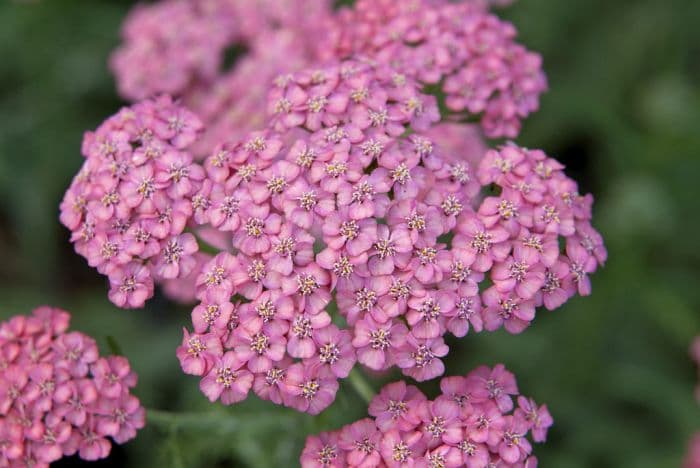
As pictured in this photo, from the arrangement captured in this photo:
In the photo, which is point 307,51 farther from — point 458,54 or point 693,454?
point 693,454

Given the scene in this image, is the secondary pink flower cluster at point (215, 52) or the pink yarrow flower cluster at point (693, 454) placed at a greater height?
A: the secondary pink flower cluster at point (215, 52)

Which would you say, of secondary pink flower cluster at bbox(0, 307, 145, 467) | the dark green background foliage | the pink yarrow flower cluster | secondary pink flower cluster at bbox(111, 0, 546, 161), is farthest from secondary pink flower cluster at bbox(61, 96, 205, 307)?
the pink yarrow flower cluster

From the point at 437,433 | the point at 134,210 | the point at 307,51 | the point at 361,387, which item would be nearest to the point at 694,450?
the point at 361,387

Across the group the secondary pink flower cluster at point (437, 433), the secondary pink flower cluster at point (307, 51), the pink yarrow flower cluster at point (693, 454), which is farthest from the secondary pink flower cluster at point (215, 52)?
the pink yarrow flower cluster at point (693, 454)

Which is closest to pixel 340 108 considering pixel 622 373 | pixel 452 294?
pixel 452 294

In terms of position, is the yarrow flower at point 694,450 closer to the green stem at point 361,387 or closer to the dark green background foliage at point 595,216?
the dark green background foliage at point 595,216
